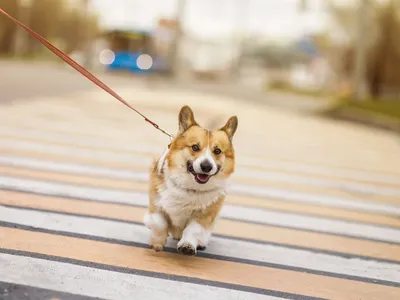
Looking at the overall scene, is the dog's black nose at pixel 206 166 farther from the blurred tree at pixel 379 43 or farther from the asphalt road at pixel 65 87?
the blurred tree at pixel 379 43

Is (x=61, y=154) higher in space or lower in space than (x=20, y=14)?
lower

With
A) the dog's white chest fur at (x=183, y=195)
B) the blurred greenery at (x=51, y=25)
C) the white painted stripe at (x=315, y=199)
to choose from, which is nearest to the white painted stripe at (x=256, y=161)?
the white painted stripe at (x=315, y=199)

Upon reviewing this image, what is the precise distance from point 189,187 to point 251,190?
102 inches

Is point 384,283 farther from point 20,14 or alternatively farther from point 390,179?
point 20,14

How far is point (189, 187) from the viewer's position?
11.9 feet

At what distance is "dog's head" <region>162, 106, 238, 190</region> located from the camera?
350cm

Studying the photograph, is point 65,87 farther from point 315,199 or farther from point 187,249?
point 187,249

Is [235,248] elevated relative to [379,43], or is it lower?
lower

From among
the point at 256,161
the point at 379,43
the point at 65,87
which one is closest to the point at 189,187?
the point at 256,161

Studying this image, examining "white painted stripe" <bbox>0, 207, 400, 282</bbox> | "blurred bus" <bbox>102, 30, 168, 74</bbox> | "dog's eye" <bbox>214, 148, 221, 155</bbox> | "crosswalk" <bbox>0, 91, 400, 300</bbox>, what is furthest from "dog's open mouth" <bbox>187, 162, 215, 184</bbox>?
"blurred bus" <bbox>102, 30, 168, 74</bbox>

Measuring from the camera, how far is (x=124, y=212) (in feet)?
15.3

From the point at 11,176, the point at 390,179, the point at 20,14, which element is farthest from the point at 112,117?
the point at 20,14

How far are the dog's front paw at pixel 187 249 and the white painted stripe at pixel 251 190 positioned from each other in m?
2.31

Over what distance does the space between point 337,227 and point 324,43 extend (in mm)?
34558
